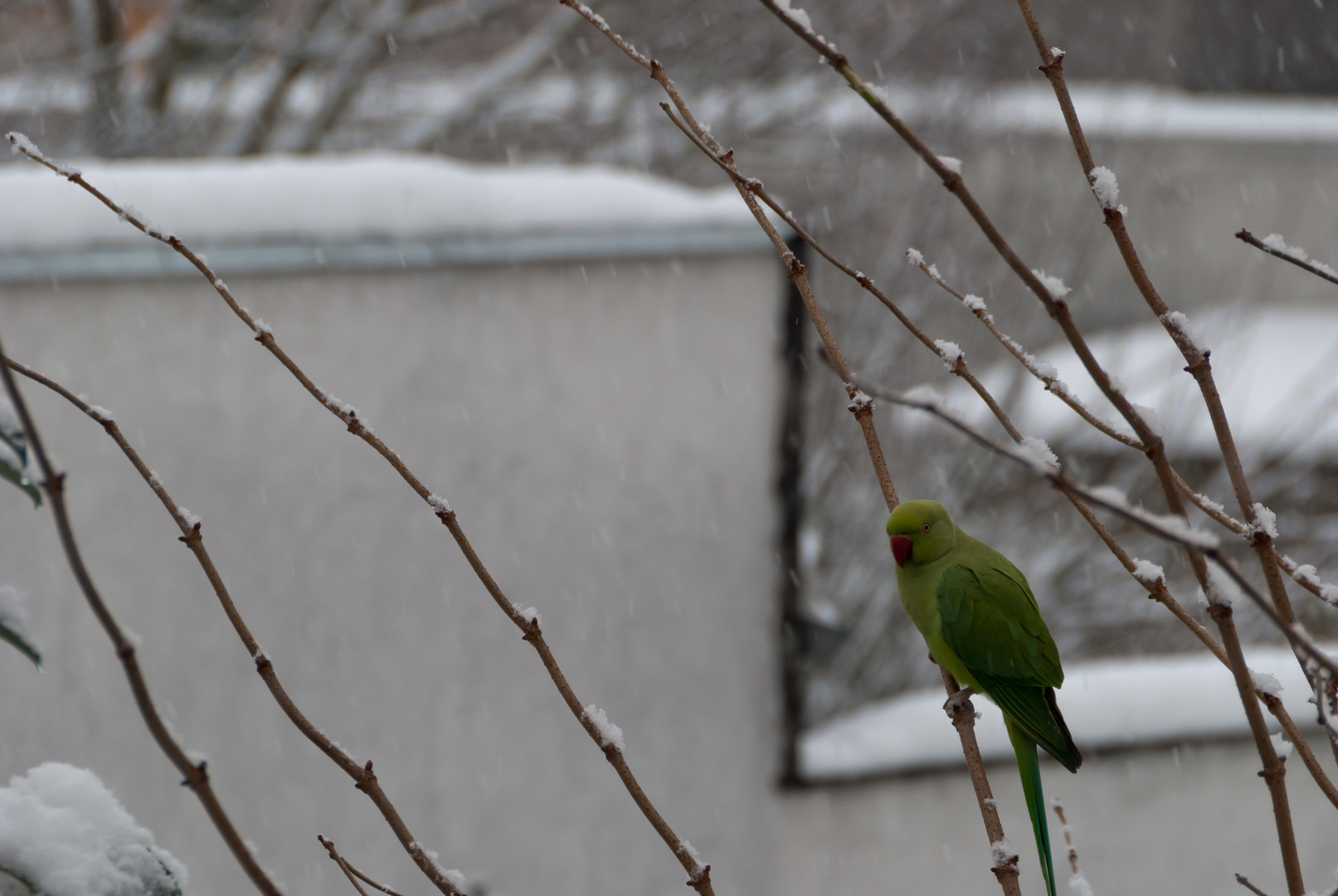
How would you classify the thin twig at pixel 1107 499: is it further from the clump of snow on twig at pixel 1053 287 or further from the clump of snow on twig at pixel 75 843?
the clump of snow on twig at pixel 75 843

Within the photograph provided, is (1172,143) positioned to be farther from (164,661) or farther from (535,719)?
(164,661)

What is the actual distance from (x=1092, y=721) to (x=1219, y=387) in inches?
140

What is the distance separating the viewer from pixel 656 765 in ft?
9.77

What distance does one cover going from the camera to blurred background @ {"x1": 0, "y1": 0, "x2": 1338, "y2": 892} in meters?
3.88

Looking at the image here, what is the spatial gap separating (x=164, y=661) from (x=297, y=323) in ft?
2.93

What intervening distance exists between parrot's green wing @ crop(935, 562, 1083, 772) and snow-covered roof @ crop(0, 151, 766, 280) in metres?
1.85

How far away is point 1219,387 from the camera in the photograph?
18.9 feet

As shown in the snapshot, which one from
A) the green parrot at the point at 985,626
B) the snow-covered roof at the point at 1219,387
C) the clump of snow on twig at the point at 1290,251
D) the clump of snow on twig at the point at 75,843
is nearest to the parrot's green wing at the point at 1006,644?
the green parrot at the point at 985,626

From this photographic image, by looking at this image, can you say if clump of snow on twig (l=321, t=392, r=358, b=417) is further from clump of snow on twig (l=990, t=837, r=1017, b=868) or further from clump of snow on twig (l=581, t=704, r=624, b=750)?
clump of snow on twig (l=990, t=837, r=1017, b=868)

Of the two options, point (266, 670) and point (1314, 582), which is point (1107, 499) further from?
point (266, 670)

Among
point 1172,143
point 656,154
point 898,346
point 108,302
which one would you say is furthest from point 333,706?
point 1172,143

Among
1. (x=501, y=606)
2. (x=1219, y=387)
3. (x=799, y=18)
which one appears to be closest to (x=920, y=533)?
(x=501, y=606)

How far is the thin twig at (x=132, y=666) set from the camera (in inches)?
17.6

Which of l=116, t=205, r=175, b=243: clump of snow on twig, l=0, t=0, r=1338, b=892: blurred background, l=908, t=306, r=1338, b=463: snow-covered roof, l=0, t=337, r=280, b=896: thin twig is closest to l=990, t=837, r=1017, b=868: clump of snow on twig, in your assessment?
l=0, t=337, r=280, b=896: thin twig
